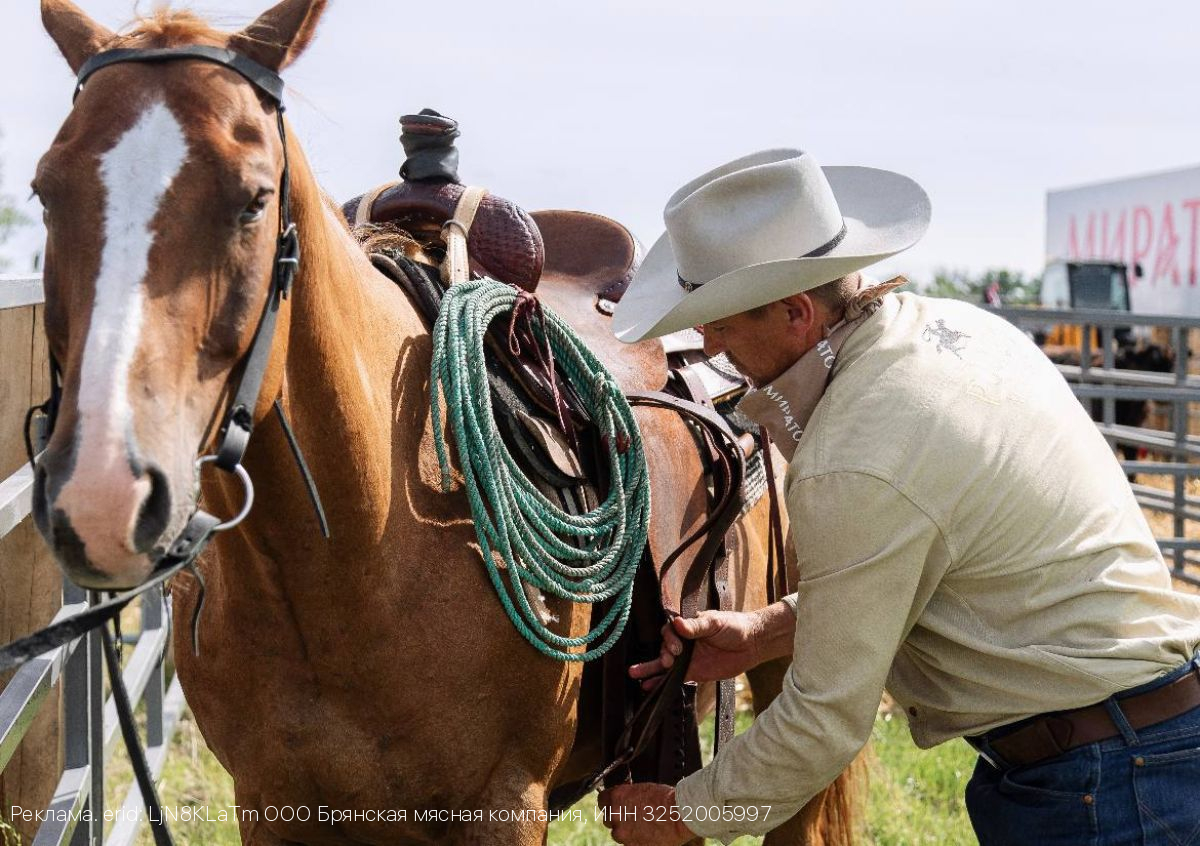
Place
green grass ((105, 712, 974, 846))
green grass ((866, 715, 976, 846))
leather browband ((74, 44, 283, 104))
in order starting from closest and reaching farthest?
leather browband ((74, 44, 283, 104)) → green grass ((105, 712, 974, 846)) → green grass ((866, 715, 976, 846))

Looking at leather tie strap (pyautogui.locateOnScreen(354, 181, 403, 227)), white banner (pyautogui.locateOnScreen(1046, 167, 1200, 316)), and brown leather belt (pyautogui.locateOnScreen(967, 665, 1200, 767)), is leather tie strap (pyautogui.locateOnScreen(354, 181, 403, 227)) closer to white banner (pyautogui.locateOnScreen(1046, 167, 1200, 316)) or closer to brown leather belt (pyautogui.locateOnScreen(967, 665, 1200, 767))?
brown leather belt (pyautogui.locateOnScreen(967, 665, 1200, 767))

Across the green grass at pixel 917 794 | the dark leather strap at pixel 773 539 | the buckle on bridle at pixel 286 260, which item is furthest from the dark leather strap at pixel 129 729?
the green grass at pixel 917 794

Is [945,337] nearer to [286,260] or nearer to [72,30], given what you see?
[286,260]

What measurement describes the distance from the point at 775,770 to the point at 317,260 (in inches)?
43.8

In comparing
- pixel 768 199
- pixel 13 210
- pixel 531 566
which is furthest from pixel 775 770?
pixel 13 210

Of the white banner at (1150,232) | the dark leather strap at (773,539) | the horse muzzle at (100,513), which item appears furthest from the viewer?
the white banner at (1150,232)

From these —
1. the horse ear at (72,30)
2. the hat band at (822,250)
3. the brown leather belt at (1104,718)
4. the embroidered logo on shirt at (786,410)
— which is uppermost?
the horse ear at (72,30)

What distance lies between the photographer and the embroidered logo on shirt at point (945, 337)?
204cm

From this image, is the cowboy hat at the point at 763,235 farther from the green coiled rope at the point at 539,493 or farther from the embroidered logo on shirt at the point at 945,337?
the green coiled rope at the point at 539,493

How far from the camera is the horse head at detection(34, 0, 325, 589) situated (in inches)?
56.4

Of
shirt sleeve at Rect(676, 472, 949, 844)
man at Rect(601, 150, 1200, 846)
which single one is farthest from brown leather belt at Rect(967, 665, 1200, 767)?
shirt sleeve at Rect(676, 472, 949, 844)

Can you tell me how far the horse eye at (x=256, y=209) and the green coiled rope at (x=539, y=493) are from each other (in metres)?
0.60

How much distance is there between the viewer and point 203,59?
66.8 inches

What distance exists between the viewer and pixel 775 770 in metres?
2.07
